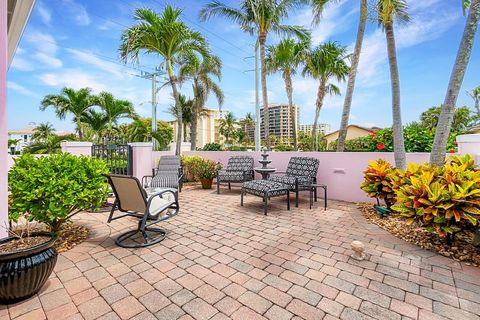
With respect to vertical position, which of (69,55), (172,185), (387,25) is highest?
(69,55)

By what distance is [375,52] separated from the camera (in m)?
7.72

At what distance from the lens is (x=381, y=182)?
4.77 meters

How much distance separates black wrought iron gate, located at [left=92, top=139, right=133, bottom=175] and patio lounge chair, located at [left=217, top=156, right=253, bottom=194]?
3167 millimetres

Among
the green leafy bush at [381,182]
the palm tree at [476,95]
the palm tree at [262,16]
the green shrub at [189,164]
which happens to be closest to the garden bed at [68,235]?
the green shrub at [189,164]

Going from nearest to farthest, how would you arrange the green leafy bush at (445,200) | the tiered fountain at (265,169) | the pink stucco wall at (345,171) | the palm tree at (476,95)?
the green leafy bush at (445,200)
the pink stucco wall at (345,171)
the tiered fountain at (265,169)
the palm tree at (476,95)

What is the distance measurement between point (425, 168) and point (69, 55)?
54.3ft

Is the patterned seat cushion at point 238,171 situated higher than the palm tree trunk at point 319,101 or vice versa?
the palm tree trunk at point 319,101

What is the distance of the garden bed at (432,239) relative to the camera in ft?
10.1

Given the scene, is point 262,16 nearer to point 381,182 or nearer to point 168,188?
point 381,182

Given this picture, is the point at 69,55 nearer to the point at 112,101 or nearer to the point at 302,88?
the point at 112,101

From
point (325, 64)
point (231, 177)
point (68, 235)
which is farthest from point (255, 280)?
point (325, 64)

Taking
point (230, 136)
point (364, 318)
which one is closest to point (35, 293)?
point (364, 318)

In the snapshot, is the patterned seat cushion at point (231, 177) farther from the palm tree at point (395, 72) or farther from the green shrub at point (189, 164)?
the palm tree at point (395, 72)

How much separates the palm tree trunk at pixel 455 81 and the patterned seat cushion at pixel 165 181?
5.71m
